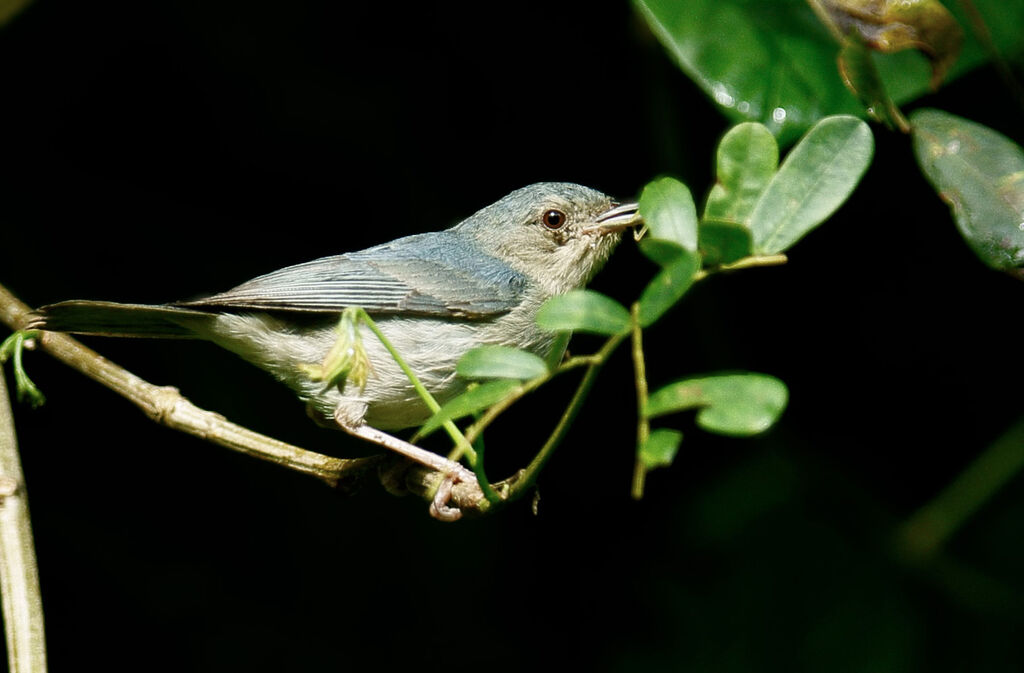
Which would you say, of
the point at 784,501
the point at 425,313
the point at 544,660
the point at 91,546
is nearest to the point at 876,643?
the point at 784,501

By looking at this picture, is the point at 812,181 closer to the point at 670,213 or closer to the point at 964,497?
the point at 670,213

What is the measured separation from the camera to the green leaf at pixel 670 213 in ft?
5.10

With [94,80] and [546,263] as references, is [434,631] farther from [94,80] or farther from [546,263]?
[94,80]

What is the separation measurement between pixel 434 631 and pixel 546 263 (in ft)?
6.66

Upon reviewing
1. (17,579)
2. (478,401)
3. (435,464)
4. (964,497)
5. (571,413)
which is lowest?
(964,497)

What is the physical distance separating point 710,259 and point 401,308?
1845 millimetres

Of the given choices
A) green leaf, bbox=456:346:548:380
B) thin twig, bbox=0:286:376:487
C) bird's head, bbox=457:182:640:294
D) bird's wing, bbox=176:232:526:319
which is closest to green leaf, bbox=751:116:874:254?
green leaf, bbox=456:346:548:380

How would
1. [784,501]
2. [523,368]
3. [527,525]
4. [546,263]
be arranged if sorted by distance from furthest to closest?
1. [527,525]
2. [784,501]
3. [546,263]
4. [523,368]

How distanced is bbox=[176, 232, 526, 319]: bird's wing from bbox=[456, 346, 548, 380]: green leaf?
1.62 meters

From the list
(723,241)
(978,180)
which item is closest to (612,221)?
(978,180)

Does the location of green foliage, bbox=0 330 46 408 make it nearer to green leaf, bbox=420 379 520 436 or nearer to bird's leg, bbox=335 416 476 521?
bird's leg, bbox=335 416 476 521

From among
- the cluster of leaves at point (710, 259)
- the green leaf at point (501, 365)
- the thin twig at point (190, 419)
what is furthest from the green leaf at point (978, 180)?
the thin twig at point (190, 419)

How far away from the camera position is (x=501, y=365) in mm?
1574

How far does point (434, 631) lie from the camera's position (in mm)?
4680
